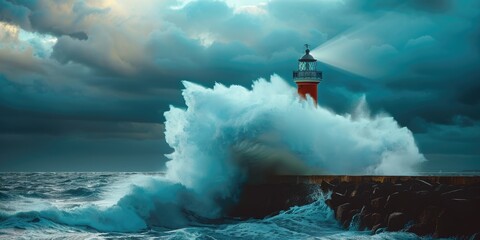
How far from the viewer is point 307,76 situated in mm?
20609

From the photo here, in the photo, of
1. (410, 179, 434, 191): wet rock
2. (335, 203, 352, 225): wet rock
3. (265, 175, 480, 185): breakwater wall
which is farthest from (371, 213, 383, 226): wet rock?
(265, 175, 480, 185): breakwater wall

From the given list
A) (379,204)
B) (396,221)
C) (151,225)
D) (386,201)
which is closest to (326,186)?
(379,204)

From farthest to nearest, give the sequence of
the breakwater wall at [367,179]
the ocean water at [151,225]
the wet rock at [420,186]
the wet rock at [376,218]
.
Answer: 1. the breakwater wall at [367,179]
2. the wet rock at [420,186]
3. the ocean water at [151,225]
4. the wet rock at [376,218]

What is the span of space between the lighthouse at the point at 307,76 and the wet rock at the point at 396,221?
32.7ft

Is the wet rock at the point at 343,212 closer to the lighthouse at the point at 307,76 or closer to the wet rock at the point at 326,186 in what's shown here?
the wet rock at the point at 326,186

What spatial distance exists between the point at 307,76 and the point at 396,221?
1014 centimetres

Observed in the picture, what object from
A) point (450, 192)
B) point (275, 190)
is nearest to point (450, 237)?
point (450, 192)

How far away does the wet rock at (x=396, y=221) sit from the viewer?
10962mm

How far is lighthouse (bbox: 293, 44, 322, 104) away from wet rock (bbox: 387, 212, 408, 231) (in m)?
9.96

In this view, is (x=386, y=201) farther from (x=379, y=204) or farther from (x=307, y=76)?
(x=307, y=76)

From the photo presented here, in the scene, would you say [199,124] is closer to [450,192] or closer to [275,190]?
[275,190]

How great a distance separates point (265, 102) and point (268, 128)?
1022 millimetres

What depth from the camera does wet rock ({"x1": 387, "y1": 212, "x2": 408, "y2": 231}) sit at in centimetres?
1096

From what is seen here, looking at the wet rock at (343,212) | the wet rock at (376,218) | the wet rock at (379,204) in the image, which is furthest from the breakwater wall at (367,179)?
the wet rock at (376,218)
